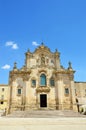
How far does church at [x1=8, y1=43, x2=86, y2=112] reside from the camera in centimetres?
3112

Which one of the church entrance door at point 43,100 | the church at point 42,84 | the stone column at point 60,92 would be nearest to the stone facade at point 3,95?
the church at point 42,84

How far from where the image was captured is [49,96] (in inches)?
1256

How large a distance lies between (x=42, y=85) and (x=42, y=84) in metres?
0.24

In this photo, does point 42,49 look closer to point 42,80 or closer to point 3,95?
point 42,80

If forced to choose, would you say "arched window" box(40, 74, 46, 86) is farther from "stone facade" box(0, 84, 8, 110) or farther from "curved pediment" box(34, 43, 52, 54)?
"stone facade" box(0, 84, 8, 110)

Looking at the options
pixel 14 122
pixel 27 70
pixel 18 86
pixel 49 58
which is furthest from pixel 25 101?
pixel 14 122

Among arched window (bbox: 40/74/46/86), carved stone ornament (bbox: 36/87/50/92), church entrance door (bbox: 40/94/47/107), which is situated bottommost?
church entrance door (bbox: 40/94/47/107)

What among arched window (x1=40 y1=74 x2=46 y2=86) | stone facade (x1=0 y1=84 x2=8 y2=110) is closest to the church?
arched window (x1=40 y1=74 x2=46 y2=86)

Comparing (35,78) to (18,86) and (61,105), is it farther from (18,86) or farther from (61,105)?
(61,105)

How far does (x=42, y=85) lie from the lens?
3244cm

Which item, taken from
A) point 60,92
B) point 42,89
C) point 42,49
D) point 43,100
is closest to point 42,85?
point 42,89

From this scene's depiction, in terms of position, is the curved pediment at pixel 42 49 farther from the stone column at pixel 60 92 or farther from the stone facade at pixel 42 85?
the stone column at pixel 60 92

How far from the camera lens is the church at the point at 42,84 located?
31.1m

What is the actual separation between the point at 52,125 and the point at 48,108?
26.0 m
